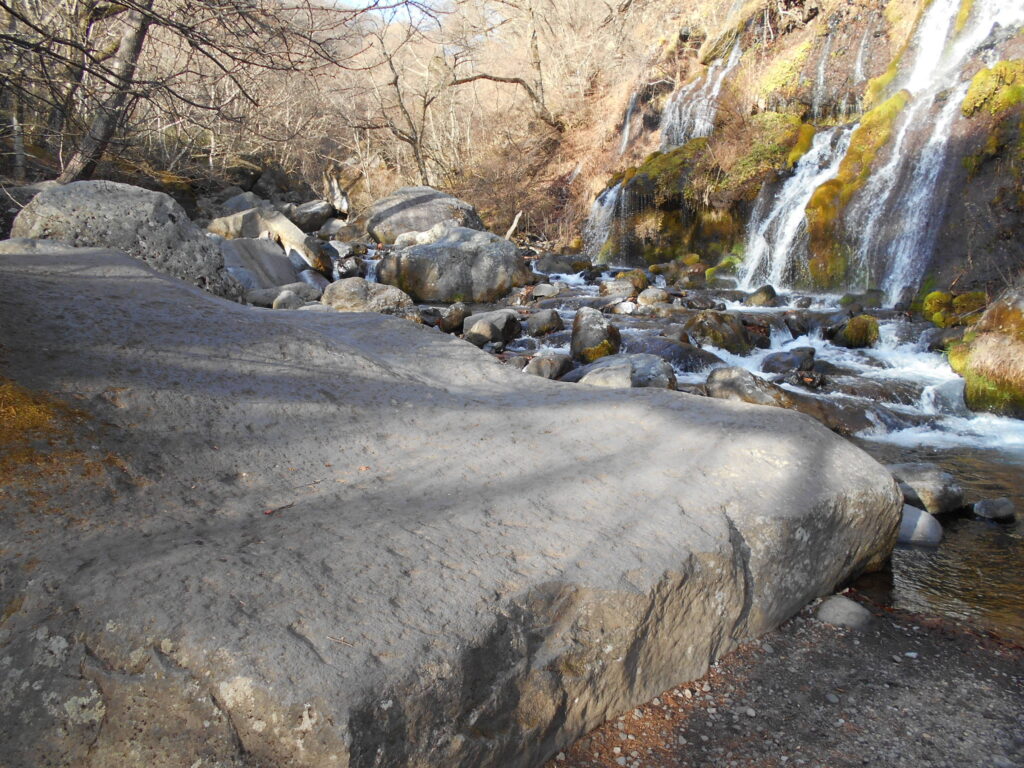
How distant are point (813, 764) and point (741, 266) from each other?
12326 millimetres

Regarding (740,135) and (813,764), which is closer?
(813,764)

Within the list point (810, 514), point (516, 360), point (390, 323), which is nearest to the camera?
point (810, 514)

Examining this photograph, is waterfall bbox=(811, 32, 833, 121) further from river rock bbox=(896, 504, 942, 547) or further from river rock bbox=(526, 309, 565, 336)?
river rock bbox=(896, 504, 942, 547)

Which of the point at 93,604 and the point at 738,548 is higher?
the point at 93,604

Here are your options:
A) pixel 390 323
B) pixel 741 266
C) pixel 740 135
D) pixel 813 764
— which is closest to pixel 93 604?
pixel 813 764

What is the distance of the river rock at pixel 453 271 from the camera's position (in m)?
12.1

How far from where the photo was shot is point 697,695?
7.79ft

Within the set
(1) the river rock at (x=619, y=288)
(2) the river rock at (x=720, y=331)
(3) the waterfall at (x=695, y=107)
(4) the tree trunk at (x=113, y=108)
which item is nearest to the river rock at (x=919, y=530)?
(2) the river rock at (x=720, y=331)

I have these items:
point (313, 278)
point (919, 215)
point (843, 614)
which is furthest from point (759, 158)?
point (843, 614)

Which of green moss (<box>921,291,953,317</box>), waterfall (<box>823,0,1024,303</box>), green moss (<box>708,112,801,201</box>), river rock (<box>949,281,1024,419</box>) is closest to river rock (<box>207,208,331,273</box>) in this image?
green moss (<box>708,112,801,201</box>)

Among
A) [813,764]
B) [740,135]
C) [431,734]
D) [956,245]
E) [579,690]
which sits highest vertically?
[740,135]

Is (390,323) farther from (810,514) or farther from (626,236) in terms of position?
(626,236)

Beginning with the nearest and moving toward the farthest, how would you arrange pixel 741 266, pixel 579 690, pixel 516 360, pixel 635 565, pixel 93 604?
1. pixel 93 604
2. pixel 579 690
3. pixel 635 565
4. pixel 516 360
5. pixel 741 266

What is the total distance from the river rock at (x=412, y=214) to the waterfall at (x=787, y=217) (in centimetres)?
718
